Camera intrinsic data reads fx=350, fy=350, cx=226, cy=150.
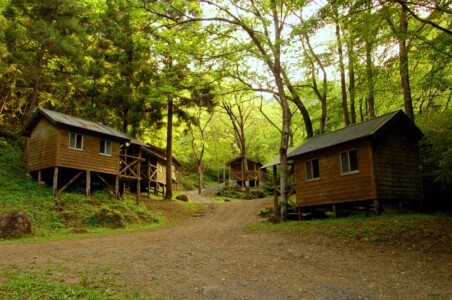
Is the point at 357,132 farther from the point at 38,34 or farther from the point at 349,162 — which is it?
the point at 38,34

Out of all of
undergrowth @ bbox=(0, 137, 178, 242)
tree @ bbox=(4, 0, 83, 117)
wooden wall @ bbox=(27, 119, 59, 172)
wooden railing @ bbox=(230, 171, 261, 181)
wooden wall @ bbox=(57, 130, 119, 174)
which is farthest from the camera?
wooden railing @ bbox=(230, 171, 261, 181)

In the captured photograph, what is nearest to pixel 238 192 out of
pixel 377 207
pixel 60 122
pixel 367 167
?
pixel 60 122

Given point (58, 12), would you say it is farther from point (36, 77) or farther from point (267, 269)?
point (267, 269)

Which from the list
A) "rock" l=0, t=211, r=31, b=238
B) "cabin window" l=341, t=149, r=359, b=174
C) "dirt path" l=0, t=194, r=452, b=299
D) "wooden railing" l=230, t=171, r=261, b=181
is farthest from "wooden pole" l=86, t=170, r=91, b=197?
"wooden railing" l=230, t=171, r=261, b=181

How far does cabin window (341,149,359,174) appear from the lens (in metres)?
17.1

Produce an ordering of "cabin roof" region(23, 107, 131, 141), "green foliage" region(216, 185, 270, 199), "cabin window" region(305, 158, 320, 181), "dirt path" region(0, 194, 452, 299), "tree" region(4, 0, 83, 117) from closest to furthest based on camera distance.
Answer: "dirt path" region(0, 194, 452, 299) → "cabin window" region(305, 158, 320, 181) → "cabin roof" region(23, 107, 131, 141) → "tree" region(4, 0, 83, 117) → "green foliage" region(216, 185, 270, 199)

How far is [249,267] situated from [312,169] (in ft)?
36.9

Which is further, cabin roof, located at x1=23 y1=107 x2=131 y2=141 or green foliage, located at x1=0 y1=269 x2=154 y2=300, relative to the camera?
cabin roof, located at x1=23 y1=107 x2=131 y2=141

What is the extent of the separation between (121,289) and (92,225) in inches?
465

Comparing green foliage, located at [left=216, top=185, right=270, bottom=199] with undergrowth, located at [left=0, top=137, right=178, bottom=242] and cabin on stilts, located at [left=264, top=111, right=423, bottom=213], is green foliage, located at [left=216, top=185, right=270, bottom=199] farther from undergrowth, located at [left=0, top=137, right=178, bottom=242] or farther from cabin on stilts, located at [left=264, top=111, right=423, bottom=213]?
cabin on stilts, located at [left=264, top=111, right=423, bottom=213]

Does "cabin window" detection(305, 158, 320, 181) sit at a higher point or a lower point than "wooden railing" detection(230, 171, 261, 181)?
lower

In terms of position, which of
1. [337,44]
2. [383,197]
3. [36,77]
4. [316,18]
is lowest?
[383,197]

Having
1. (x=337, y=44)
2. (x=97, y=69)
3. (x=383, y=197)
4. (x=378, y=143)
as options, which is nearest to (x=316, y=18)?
(x=378, y=143)

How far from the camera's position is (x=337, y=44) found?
917 inches
